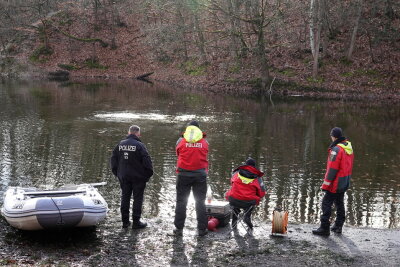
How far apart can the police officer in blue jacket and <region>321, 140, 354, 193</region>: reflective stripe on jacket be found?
10.6 feet

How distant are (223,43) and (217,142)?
26521mm

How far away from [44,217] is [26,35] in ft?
172

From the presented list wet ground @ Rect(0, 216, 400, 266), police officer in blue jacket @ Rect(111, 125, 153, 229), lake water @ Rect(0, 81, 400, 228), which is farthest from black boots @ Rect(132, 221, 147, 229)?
lake water @ Rect(0, 81, 400, 228)

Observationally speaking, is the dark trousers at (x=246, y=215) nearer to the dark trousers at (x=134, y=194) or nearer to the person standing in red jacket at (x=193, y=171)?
the person standing in red jacket at (x=193, y=171)

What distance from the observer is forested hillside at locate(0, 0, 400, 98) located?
112 feet

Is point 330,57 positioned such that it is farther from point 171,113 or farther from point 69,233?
point 69,233

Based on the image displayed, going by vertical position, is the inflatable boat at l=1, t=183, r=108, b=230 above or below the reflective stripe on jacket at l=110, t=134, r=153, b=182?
below

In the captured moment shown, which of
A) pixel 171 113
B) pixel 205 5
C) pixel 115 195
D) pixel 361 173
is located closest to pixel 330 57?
pixel 205 5

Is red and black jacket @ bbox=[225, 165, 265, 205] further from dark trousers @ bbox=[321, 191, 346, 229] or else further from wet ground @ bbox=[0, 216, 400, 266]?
dark trousers @ bbox=[321, 191, 346, 229]

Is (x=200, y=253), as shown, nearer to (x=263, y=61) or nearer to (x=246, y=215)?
(x=246, y=215)

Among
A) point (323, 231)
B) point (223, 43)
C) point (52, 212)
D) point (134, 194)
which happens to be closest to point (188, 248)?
point (134, 194)

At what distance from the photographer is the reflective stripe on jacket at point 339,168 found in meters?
8.39

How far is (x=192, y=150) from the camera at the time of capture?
28.0 feet

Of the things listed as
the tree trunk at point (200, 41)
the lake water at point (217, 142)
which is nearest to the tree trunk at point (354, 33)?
the lake water at point (217, 142)
